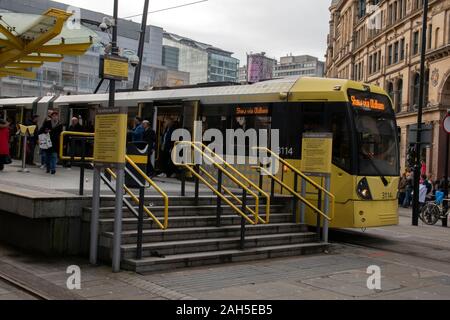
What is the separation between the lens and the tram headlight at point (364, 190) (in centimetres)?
1244

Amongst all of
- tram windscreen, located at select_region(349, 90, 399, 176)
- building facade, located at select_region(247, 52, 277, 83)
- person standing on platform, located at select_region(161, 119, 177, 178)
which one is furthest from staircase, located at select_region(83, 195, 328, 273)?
building facade, located at select_region(247, 52, 277, 83)

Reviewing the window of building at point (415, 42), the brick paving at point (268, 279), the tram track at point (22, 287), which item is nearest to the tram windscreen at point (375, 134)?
the brick paving at point (268, 279)

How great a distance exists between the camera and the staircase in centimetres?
908

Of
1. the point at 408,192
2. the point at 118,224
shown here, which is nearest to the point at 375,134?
the point at 118,224

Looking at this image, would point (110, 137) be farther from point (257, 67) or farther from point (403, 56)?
point (257, 67)

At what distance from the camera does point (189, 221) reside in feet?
34.2

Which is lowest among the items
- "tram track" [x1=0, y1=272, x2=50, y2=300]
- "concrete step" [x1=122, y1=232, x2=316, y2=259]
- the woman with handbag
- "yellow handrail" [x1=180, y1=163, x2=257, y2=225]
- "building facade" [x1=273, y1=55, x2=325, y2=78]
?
"tram track" [x1=0, y1=272, x2=50, y2=300]

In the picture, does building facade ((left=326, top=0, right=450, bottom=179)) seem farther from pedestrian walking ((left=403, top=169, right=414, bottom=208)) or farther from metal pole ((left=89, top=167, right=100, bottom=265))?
metal pole ((left=89, top=167, right=100, bottom=265))

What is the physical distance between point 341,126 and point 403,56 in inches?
1650

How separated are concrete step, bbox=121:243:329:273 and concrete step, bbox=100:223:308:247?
46 cm

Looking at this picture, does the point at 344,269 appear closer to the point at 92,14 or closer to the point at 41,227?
the point at 41,227

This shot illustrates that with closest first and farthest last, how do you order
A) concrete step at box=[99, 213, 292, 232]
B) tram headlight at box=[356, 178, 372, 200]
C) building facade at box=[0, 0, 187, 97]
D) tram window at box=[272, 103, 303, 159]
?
concrete step at box=[99, 213, 292, 232], tram headlight at box=[356, 178, 372, 200], tram window at box=[272, 103, 303, 159], building facade at box=[0, 0, 187, 97]

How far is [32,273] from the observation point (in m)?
8.35

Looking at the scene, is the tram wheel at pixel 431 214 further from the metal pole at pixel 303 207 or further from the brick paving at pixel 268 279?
the metal pole at pixel 303 207
